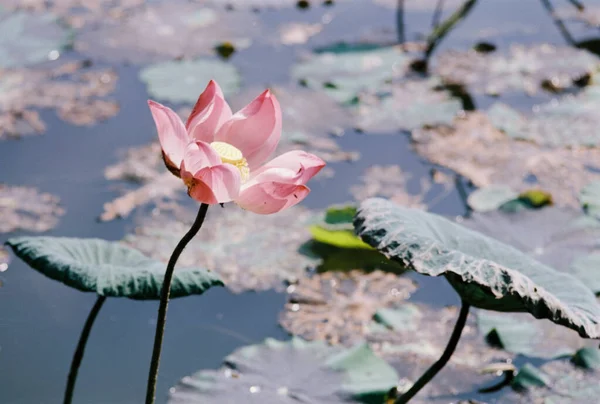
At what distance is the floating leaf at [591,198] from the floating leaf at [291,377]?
0.82 m

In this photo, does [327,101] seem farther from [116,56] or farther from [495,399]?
[495,399]

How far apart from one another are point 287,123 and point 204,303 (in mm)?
921

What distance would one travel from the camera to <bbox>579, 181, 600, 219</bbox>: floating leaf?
6.53 feet

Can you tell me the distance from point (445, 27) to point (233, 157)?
213cm

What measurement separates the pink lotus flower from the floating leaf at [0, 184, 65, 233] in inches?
41.7

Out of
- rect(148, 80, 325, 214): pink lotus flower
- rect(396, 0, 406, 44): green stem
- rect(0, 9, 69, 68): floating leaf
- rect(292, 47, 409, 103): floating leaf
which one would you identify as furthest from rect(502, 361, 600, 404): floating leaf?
rect(0, 9, 69, 68): floating leaf

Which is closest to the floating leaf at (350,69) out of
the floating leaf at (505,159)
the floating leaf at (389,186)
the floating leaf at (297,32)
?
the floating leaf at (297,32)

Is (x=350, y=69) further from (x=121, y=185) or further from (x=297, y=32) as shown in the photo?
(x=121, y=185)

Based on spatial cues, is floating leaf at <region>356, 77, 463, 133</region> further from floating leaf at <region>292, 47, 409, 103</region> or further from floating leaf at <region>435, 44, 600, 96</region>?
floating leaf at <region>435, 44, 600, 96</region>

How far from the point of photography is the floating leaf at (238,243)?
6.02ft

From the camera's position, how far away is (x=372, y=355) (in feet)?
5.02

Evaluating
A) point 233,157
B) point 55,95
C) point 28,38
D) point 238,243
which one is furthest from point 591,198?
point 28,38

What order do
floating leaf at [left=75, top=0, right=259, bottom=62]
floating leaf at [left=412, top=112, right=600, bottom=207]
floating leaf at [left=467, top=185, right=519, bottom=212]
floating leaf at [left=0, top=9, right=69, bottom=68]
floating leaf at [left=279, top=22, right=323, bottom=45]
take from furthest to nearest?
floating leaf at [left=279, top=22, right=323, bottom=45] < floating leaf at [left=75, top=0, right=259, bottom=62] < floating leaf at [left=0, top=9, right=69, bottom=68] < floating leaf at [left=412, top=112, right=600, bottom=207] < floating leaf at [left=467, top=185, right=519, bottom=212]

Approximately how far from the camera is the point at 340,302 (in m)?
1.78
